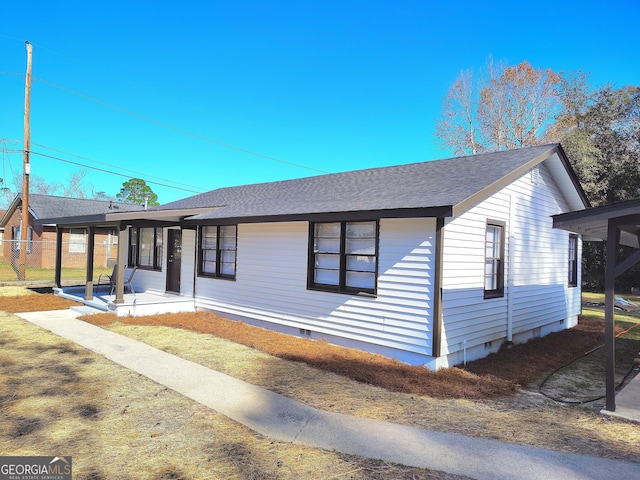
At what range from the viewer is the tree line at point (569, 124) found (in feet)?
70.2

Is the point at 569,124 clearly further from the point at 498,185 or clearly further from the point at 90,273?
the point at 90,273

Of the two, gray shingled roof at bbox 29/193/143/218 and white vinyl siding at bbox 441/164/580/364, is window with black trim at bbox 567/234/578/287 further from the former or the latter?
gray shingled roof at bbox 29/193/143/218

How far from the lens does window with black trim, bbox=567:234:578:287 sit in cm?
1169

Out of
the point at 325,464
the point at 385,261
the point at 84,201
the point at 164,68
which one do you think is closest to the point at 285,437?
the point at 325,464

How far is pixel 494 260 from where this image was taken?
27.4 ft

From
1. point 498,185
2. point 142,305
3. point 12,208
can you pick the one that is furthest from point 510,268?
point 12,208

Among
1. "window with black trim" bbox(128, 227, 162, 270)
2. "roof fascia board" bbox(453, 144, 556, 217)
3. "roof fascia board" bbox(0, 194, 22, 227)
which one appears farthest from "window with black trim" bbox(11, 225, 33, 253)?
"roof fascia board" bbox(453, 144, 556, 217)

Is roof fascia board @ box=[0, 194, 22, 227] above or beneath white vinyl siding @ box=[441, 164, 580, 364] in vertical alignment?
above

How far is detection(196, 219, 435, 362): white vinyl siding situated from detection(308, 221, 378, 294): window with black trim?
179 millimetres

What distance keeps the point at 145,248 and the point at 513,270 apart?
11.1m

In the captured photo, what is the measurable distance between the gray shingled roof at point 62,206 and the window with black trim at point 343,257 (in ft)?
72.8

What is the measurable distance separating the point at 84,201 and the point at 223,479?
29800mm

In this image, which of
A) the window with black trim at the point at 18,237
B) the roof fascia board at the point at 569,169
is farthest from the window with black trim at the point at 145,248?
the window with black trim at the point at 18,237

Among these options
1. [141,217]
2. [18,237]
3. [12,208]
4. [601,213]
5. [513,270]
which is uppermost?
[12,208]
